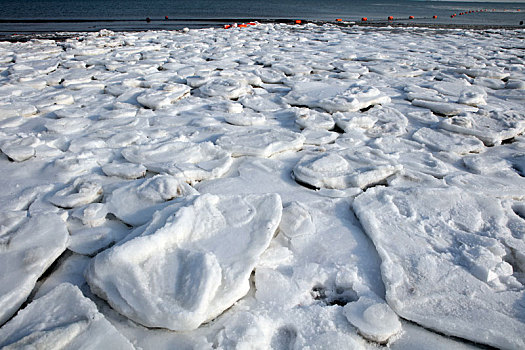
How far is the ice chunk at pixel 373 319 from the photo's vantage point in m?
0.95

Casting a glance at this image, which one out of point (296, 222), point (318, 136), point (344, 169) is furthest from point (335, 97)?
point (296, 222)

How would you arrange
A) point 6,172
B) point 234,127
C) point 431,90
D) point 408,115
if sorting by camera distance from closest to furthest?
1. point 6,172
2. point 234,127
3. point 408,115
4. point 431,90

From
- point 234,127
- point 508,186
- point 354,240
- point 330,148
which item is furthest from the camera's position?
point 234,127

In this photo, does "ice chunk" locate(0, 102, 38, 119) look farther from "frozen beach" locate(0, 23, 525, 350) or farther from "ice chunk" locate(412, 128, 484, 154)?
"ice chunk" locate(412, 128, 484, 154)

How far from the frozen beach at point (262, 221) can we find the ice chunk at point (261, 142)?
0.01 metres

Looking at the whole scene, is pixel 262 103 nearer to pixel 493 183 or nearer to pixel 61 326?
pixel 493 183

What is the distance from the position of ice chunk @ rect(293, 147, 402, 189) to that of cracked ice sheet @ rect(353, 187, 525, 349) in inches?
5.8

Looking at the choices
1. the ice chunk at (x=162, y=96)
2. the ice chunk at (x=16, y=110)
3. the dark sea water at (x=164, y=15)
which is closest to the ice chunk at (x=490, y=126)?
the ice chunk at (x=162, y=96)

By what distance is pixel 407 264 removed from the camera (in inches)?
46.6

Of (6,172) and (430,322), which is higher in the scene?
(430,322)

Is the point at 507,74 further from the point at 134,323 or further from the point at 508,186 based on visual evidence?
the point at 134,323

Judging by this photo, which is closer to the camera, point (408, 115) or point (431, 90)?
point (408, 115)

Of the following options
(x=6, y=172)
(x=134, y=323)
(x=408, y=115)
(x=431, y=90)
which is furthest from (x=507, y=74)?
(x=6, y=172)

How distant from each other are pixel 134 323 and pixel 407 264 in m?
0.95
